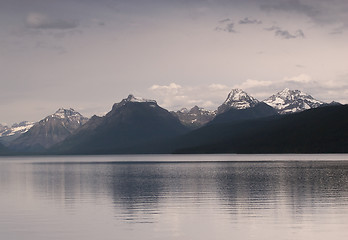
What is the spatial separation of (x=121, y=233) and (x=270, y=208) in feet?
69.5

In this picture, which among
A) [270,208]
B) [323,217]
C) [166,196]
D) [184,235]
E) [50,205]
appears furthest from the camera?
[166,196]

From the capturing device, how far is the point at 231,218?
52312 millimetres

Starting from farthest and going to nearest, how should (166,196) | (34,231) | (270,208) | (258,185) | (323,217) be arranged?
(258,185)
(166,196)
(270,208)
(323,217)
(34,231)

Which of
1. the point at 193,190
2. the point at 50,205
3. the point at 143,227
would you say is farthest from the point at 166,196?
the point at 143,227

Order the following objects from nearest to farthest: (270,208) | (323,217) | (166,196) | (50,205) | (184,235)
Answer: (184,235), (323,217), (270,208), (50,205), (166,196)

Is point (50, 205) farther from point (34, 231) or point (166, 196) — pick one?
point (34, 231)

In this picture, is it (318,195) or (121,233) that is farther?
(318,195)

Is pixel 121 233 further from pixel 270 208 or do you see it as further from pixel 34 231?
pixel 270 208

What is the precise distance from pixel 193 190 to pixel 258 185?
44.9 feet

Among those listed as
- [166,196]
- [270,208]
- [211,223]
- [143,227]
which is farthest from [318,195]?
[143,227]

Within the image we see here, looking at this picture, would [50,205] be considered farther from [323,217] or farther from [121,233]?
[323,217]

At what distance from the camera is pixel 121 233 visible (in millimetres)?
44469

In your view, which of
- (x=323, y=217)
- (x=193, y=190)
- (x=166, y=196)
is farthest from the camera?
(x=193, y=190)

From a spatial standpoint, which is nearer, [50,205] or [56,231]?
[56,231]
